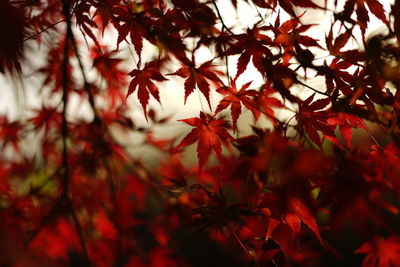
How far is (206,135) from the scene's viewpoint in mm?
1079

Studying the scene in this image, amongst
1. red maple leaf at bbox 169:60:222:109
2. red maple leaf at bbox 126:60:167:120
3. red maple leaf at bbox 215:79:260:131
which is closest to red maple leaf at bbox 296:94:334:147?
red maple leaf at bbox 215:79:260:131

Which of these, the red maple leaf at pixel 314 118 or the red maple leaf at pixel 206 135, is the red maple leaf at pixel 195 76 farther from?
the red maple leaf at pixel 314 118

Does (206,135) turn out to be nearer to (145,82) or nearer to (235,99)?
(235,99)

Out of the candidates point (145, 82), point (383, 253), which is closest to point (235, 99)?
point (145, 82)

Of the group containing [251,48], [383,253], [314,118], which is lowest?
[383,253]

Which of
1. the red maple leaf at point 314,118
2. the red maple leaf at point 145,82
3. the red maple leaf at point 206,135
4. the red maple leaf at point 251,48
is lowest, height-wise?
the red maple leaf at point 314,118

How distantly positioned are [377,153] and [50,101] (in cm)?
162

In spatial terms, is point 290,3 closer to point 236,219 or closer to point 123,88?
point 236,219

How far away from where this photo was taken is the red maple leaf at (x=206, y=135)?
3.47ft

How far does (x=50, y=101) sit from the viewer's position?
1896mm

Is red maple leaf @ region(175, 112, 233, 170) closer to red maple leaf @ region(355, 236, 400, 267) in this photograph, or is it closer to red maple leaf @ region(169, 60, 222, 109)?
red maple leaf @ region(169, 60, 222, 109)

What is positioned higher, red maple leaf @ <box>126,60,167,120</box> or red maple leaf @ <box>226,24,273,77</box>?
red maple leaf @ <box>126,60,167,120</box>

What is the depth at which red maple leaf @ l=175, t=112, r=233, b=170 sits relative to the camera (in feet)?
3.47

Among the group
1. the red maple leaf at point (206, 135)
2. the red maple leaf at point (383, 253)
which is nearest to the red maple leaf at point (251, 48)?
the red maple leaf at point (206, 135)
